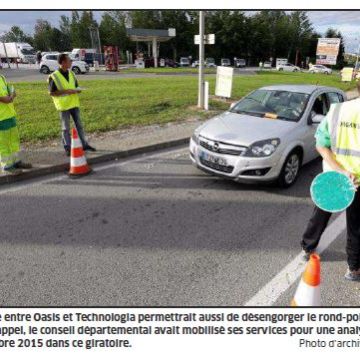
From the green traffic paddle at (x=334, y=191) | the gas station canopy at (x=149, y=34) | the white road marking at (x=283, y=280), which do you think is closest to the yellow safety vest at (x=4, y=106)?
the white road marking at (x=283, y=280)

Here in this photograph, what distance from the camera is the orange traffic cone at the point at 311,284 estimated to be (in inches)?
75.5

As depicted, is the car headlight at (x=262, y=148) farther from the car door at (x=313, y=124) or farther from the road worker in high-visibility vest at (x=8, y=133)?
the road worker in high-visibility vest at (x=8, y=133)

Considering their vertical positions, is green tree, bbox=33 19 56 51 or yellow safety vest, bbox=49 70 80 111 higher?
green tree, bbox=33 19 56 51

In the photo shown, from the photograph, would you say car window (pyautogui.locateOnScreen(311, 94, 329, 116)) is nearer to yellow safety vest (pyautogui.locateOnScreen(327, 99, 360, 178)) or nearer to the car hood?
the car hood

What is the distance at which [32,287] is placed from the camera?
107 inches

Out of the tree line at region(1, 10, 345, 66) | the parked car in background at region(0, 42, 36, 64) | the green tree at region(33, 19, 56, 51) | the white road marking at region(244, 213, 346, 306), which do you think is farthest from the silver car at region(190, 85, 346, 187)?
the green tree at region(33, 19, 56, 51)

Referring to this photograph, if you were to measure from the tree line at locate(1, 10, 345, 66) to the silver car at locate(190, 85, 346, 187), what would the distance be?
5927 centimetres

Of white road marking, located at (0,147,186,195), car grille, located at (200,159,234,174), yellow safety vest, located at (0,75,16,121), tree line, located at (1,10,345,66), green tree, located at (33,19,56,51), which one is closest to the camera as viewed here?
car grille, located at (200,159,234,174)

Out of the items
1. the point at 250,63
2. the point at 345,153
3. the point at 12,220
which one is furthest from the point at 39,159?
the point at 250,63

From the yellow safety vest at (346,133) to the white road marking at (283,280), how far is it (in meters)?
1.05

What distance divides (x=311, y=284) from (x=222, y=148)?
2.68 metres

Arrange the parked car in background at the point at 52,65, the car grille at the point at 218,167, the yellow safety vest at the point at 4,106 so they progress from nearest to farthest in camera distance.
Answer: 1. the car grille at the point at 218,167
2. the yellow safety vest at the point at 4,106
3. the parked car in background at the point at 52,65

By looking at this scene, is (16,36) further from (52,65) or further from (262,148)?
(262,148)

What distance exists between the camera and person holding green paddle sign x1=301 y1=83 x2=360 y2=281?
242 cm
